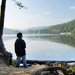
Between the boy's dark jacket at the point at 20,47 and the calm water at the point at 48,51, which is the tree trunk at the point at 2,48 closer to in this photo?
the boy's dark jacket at the point at 20,47

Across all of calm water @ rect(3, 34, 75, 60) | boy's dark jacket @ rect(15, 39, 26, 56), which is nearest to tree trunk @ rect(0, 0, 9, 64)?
boy's dark jacket @ rect(15, 39, 26, 56)

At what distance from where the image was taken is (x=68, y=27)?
2714 inches

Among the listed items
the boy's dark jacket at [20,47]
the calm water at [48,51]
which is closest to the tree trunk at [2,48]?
the boy's dark jacket at [20,47]

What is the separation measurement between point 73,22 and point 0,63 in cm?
8172

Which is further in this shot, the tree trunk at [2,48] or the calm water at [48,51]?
the calm water at [48,51]

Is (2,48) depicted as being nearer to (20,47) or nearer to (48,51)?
(20,47)

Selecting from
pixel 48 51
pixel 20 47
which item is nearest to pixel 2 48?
pixel 20 47

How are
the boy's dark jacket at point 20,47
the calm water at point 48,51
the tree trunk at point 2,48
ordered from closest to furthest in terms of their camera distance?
the boy's dark jacket at point 20,47 → the tree trunk at point 2,48 → the calm water at point 48,51

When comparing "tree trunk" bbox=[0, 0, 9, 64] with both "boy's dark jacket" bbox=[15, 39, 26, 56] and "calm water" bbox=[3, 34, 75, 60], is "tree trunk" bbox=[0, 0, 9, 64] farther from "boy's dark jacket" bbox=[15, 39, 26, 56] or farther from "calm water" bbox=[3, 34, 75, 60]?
"calm water" bbox=[3, 34, 75, 60]

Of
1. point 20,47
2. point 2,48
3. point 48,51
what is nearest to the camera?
point 20,47

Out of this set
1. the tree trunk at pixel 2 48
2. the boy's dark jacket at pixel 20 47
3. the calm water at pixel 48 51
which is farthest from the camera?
the calm water at pixel 48 51

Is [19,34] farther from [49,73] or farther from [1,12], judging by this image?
[49,73]

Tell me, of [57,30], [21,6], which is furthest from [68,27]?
[21,6]

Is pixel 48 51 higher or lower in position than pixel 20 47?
lower
